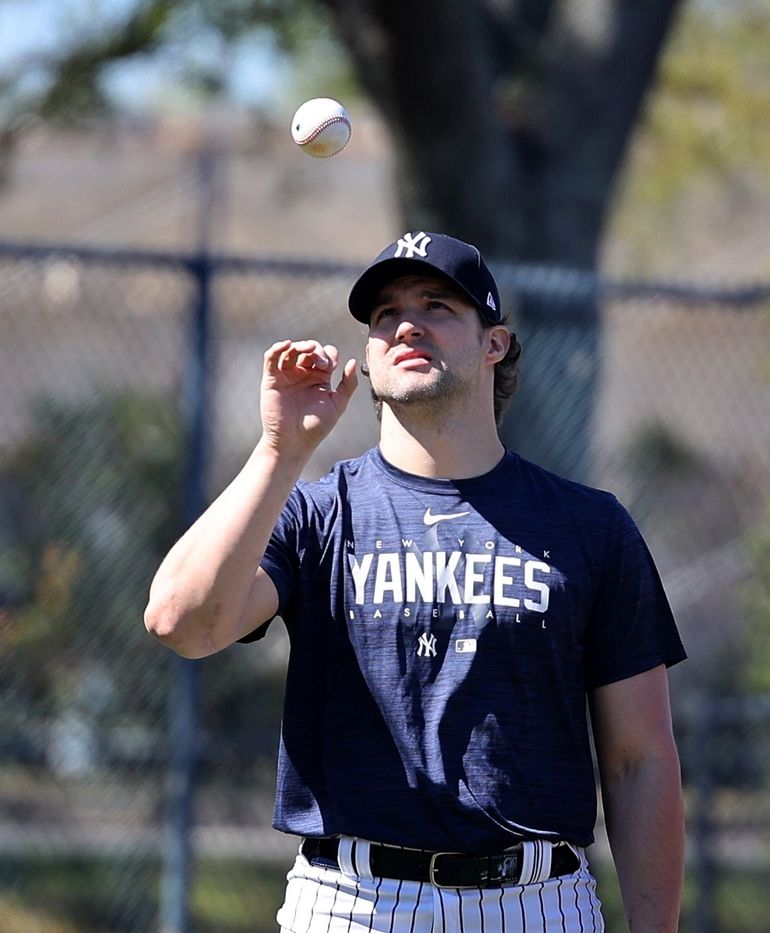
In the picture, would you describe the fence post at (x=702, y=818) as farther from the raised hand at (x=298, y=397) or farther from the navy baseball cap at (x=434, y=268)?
the raised hand at (x=298, y=397)

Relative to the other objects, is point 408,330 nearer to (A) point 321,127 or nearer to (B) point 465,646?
A: (B) point 465,646

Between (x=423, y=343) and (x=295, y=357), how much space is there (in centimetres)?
29

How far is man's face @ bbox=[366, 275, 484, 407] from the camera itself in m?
2.98

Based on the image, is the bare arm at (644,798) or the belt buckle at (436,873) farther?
the bare arm at (644,798)

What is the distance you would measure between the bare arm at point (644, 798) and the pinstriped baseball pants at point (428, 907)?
150 millimetres

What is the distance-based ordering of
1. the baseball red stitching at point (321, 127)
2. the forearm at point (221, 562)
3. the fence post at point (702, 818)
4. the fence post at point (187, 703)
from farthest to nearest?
the fence post at point (702, 818), the fence post at point (187, 703), the baseball red stitching at point (321, 127), the forearm at point (221, 562)

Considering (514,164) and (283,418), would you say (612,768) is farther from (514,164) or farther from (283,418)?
(514,164)

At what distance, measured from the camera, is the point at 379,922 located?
2822mm

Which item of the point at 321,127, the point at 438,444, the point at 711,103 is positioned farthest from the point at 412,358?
the point at 711,103

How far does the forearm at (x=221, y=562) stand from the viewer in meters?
2.75

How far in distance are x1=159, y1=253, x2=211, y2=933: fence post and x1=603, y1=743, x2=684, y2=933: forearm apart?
9.75 feet

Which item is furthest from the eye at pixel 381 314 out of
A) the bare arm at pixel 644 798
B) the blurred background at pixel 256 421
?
the blurred background at pixel 256 421

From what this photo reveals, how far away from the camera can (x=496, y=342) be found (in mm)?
3211

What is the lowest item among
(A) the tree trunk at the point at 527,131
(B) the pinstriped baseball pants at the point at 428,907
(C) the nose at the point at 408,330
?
(B) the pinstriped baseball pants at the point at 428,907
